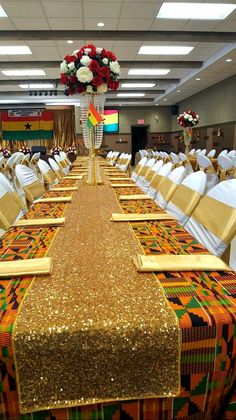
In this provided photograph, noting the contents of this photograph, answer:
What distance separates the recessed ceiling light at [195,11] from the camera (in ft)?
15.9

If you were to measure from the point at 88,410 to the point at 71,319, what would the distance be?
186mm

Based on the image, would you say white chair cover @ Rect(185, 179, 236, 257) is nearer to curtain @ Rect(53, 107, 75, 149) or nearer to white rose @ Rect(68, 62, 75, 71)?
white rose @ Rect(68, 62, 75, 71)

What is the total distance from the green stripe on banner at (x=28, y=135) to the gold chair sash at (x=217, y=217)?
14.3 meters

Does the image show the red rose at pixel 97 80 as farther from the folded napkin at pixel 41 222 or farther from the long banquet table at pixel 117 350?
the long banquet table at pixel 117 350

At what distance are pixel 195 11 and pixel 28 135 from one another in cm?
1121

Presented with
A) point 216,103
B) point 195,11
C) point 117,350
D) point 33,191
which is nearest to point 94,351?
point 117,350

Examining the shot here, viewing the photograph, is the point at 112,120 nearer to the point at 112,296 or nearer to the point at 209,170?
the point at 209,170

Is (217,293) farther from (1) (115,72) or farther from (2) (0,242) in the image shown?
(1) (115,72)

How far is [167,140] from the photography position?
52.0 feet

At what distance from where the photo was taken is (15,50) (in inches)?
271

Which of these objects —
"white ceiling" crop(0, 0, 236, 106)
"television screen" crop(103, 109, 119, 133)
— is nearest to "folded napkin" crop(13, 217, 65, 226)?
"white ceiling" crop(0, 0, 236, 106)

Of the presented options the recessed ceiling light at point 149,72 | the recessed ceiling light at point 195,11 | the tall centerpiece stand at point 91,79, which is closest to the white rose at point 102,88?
the tall centerpiece stand at point 91,79

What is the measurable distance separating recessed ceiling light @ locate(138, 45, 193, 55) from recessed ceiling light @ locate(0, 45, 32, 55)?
254 centimetres

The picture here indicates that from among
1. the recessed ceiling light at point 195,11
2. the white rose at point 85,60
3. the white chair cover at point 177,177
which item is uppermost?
the recessed ceiling light at point 195,11
